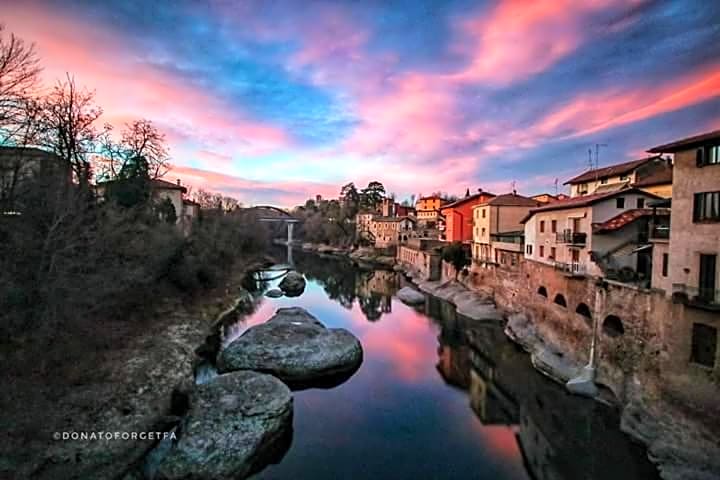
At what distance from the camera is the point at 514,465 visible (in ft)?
35.6

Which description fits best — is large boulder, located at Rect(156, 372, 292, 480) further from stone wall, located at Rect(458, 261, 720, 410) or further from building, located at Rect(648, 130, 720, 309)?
building, located at Rect(648, 130, 720, 309)

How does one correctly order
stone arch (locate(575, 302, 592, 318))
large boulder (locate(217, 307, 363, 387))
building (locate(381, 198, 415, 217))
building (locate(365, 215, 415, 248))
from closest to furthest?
1. stone arch (locate(575, 302, 592, 318))
2. large boulder (locate(217, 307, 363, 387))
3. building (locate(365, 215, 415, 248))
4. building (locate(381, 198, 415, 217))

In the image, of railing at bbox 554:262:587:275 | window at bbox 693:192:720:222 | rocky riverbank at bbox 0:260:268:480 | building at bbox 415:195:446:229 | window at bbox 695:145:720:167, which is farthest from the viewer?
building at bbox 415:195:446:229

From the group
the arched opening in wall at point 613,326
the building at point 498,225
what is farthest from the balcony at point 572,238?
the building at point 498,225

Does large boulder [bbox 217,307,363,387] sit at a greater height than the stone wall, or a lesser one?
lesser

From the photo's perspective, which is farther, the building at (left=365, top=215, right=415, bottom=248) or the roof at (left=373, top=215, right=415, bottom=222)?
the roof at (left=373, top=215, right=415, bottom=222)

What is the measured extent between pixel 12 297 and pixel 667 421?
1860cm

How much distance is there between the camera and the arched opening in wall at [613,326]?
13492 millimetres

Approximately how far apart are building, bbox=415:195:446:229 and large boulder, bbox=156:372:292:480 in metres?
58.5

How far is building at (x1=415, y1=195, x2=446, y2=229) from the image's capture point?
70.6 m

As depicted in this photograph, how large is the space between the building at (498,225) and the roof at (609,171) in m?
4.35

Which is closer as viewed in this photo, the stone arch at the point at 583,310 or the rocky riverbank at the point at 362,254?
A: the stone arch at the point at 583,310

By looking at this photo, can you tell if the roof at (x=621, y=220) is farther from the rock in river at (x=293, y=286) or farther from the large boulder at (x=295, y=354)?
the rock in river at (x=293, y=286)

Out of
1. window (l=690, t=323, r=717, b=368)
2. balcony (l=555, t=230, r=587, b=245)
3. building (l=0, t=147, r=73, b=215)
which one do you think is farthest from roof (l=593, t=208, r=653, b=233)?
building (l=0, t=147, r=73, b=215)
